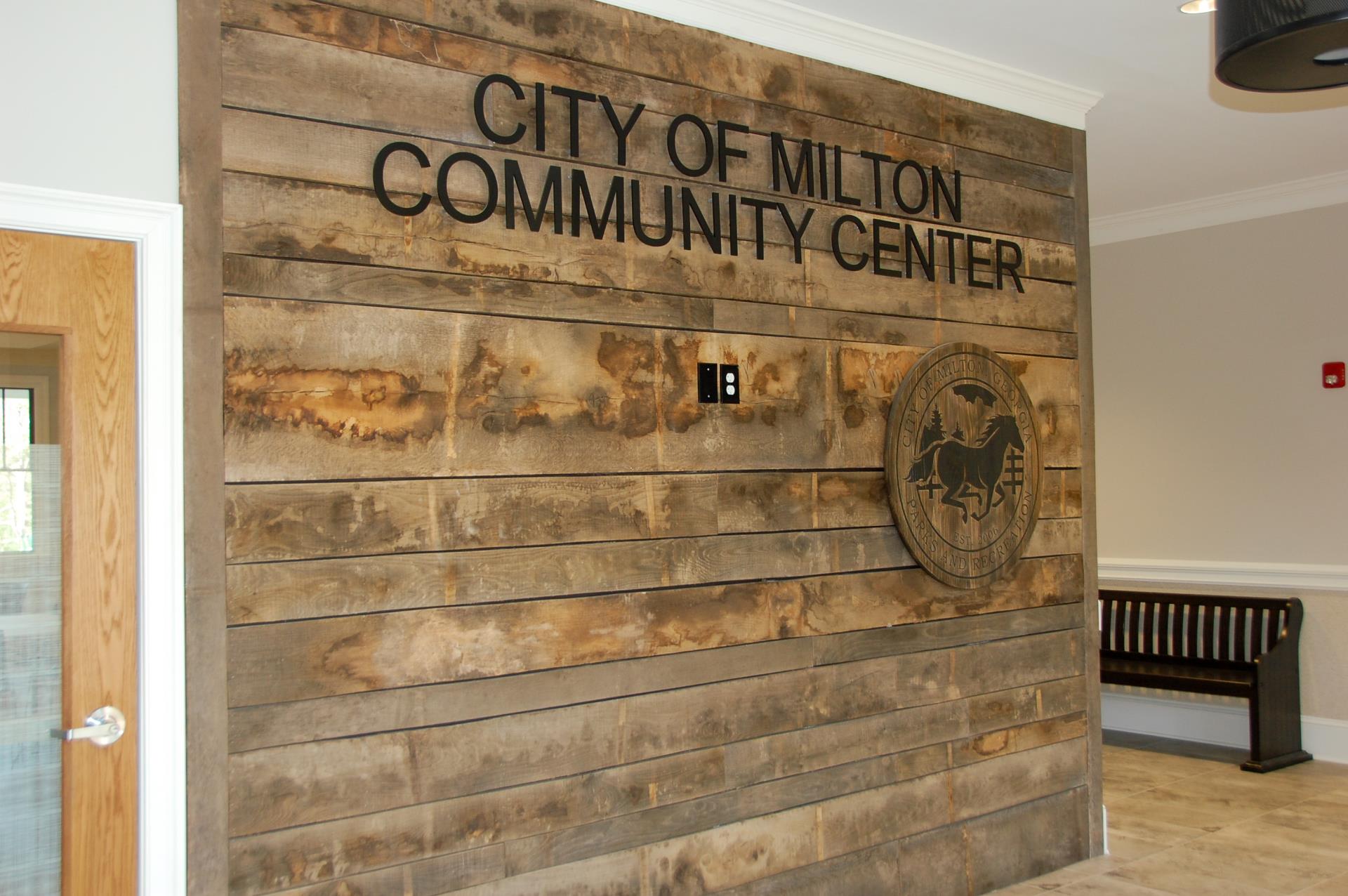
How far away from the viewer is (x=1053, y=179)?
4.30m

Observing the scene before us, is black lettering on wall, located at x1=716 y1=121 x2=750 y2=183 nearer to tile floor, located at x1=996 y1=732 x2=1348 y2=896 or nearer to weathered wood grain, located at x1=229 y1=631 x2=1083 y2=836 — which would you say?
weathered wood grain, located at x1=229 y1=631 x2=1083 y2=836

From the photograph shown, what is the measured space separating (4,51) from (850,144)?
2407mm

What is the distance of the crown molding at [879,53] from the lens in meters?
3.37

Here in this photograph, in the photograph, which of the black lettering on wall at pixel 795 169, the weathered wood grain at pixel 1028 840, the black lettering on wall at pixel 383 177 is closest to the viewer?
the black lettering on wall at pixel 383 177

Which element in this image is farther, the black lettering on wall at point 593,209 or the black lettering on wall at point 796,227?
the black lettering on wall at point 796,227

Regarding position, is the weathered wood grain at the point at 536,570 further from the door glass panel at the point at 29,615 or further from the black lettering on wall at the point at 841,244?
the black lettering on wall at the point at 841,244

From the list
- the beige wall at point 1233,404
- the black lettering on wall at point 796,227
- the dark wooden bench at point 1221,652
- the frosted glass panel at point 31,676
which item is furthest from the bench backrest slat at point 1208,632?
the frosted glass panel at point 31,676

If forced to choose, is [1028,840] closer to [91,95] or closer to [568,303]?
[568,303]

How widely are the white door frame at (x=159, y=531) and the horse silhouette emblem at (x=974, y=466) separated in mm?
2265

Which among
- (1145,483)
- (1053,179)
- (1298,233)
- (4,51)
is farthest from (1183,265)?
(4,51)

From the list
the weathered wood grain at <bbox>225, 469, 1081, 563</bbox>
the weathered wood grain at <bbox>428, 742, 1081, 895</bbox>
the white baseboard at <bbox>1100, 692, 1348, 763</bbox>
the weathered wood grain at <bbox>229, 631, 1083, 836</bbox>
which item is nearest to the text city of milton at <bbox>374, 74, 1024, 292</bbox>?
the weathered wood grain at <bbox>225, 469, 1081, 563</bbox>

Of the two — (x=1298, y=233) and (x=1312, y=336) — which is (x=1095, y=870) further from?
(x=1298, y=233)

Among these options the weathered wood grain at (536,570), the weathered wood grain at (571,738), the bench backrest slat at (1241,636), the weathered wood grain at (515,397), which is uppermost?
the weathered wood grain at (515,397)

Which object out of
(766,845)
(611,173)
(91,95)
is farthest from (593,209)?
(766,845)
